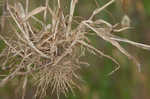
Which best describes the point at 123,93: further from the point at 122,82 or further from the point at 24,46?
the point at 24,46

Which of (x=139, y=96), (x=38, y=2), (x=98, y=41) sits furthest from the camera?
(x=139, y=96)

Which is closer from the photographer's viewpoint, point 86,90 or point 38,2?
point 38,2

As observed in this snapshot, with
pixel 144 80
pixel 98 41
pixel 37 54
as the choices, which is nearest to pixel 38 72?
pixel 37 54

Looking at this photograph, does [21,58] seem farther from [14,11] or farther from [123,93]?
[123,93]

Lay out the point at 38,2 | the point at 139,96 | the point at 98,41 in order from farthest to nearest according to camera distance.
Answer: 1. the point at 139,96
2. the point at 98,41
3. the point at 38,2

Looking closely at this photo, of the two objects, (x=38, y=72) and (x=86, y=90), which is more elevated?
(x=38, y=72)

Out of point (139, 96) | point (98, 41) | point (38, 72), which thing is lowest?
point (139, 96)

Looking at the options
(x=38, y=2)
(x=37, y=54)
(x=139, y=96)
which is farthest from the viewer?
(x=139, y=96)

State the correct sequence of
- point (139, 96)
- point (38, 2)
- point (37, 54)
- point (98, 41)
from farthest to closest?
point (139, 96) < point (98, 41) < point (38, 2) < point (37, 54)

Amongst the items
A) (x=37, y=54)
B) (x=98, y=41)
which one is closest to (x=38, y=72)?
(x=37, y=54)
